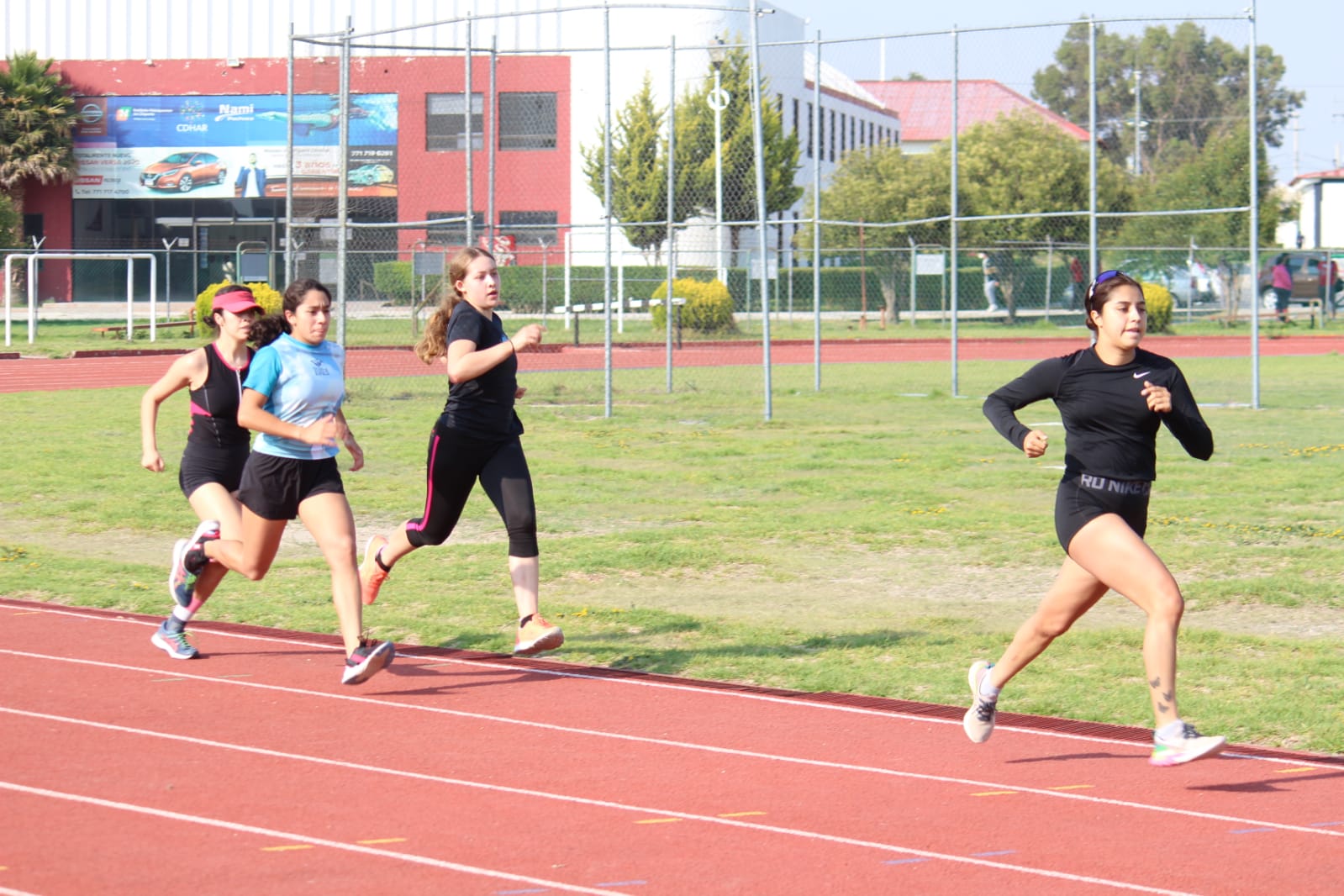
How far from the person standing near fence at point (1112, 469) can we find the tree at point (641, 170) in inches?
918

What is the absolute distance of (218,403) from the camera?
7996 mm

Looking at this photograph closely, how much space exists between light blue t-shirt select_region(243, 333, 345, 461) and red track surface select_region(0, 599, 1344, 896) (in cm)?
103

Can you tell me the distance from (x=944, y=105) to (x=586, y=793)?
2764 cm

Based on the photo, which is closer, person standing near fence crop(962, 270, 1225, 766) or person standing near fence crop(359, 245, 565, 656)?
person standing near fence crop(962, 270, 1225, 766)

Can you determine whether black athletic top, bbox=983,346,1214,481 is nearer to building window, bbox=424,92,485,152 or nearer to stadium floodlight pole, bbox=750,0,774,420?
stadium floodlight pole, bbox=750,0,774,420

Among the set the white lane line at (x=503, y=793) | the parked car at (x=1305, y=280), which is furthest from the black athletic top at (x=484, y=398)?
the parked car at (x=1305, y=280)

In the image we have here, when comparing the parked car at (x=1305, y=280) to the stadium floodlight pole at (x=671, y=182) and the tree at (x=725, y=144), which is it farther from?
the stadium floodlight pole at (x=671, y=182)

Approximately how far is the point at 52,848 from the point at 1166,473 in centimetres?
1176

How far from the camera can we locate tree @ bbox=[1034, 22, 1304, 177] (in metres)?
24.0

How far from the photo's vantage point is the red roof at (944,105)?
26422mm

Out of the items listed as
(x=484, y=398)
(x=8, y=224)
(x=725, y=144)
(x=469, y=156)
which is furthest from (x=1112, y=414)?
(x=8, y=224)

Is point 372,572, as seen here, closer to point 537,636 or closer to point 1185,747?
point 537,636

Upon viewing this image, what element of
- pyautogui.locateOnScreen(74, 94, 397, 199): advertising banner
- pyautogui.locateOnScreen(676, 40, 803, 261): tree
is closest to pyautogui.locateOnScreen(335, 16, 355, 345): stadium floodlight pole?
pyautogui.locateOnScreen(676, 40, 803, 261): tree

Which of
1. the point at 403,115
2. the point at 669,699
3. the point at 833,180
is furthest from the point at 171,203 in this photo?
the point at 669,699
